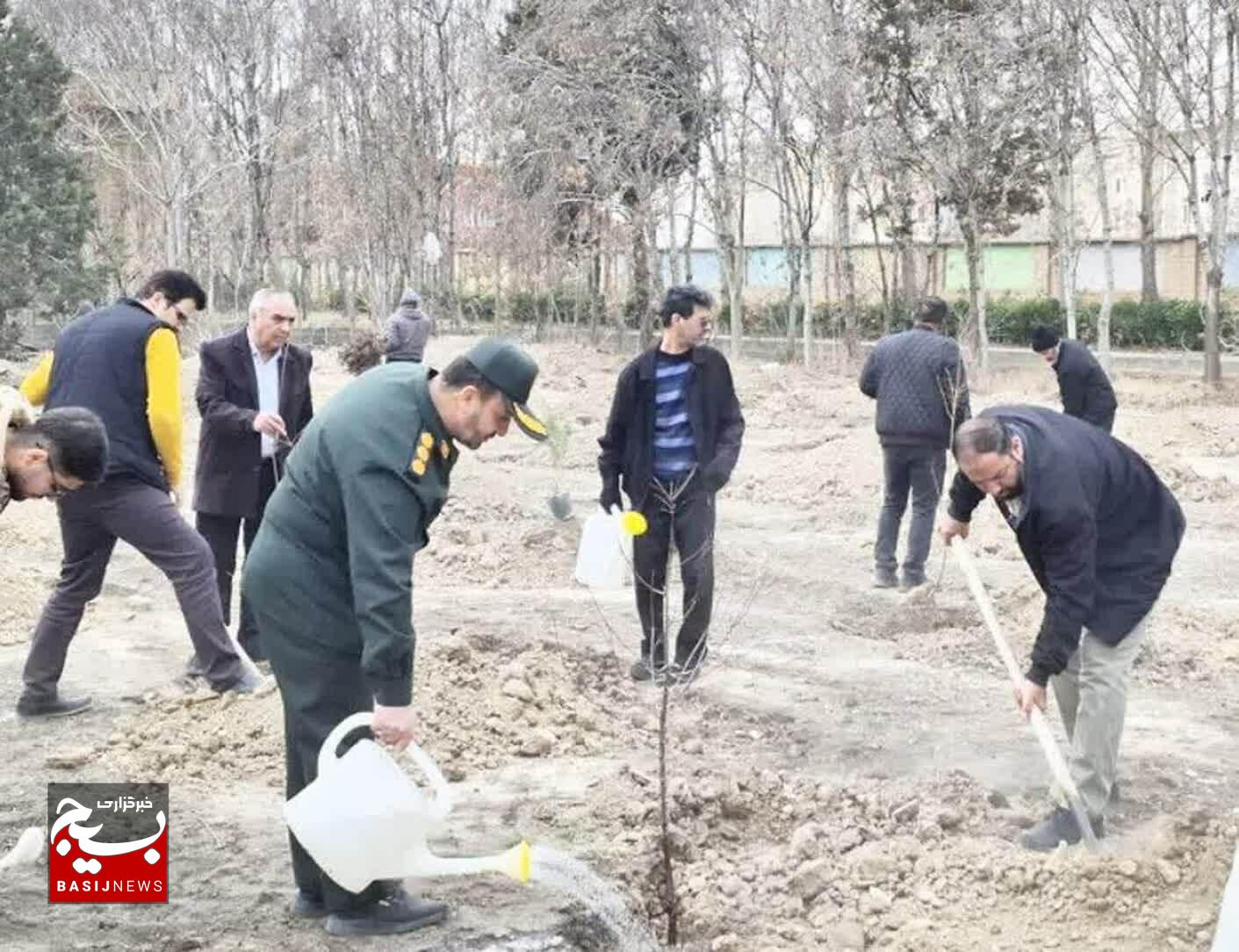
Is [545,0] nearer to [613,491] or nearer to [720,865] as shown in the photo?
[613,491]

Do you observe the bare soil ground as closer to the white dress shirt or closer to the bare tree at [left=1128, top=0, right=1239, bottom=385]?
the white dress shirt

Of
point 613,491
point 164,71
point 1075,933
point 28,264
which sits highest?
point 164,71

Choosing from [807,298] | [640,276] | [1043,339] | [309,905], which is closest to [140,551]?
[309,905]

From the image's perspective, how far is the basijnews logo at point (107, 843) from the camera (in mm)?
4109

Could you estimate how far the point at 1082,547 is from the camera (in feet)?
13.9

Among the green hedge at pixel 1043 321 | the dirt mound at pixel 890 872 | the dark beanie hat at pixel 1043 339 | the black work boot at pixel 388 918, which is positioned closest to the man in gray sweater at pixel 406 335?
the dark beanie hat at pixel 1043 339

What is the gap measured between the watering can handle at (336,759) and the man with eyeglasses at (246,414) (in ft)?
9.09

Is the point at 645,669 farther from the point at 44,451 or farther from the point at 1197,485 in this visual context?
the point at 1197,485

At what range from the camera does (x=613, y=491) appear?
633 cm

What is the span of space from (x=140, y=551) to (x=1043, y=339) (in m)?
4.95

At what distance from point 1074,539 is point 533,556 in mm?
5487

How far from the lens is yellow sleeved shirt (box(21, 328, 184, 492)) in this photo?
5621 millimetres

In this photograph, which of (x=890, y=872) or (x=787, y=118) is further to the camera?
(x=787, y=118)

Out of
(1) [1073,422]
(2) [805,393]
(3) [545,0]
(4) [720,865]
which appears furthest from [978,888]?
(3) [545,0]
